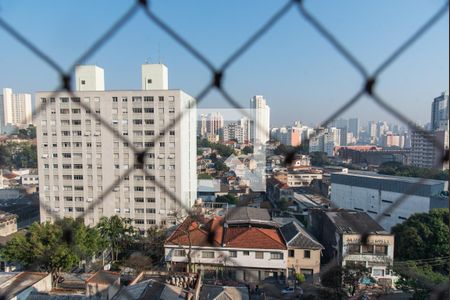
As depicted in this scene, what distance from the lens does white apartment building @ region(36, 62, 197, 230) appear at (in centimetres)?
700

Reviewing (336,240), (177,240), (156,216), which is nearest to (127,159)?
(156,216)

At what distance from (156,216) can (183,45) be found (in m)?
7.81

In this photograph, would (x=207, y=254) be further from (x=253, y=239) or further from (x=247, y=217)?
(x=247, y=217)

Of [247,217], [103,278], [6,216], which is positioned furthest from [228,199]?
[103,278]

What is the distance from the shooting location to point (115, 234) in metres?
5.51

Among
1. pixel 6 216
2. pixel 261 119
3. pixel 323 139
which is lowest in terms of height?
pixel 6 216

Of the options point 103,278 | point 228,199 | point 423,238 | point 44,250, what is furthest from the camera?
point 228,199

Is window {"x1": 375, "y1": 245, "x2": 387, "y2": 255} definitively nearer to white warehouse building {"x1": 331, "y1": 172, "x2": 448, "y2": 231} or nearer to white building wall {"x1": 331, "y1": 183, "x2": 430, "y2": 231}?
white warehouse building {"x1": 331, "y1": 172, "x2": 448, "y2": 231}

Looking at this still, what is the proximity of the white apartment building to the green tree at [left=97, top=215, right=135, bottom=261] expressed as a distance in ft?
4.58

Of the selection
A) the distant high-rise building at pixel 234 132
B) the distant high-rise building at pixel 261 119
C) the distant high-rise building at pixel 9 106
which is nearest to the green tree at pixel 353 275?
the distant high-rise building at pixel 261 119

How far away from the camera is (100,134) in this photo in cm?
735

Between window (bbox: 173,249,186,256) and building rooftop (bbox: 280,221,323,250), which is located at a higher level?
building rooftop (bbox: 280,221,323,250)

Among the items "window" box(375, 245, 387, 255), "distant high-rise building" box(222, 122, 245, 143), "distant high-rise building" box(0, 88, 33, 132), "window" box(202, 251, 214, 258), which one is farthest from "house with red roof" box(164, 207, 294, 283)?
"distant high-rise building" box(222, 122, 245, 143)

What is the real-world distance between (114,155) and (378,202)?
561cm
